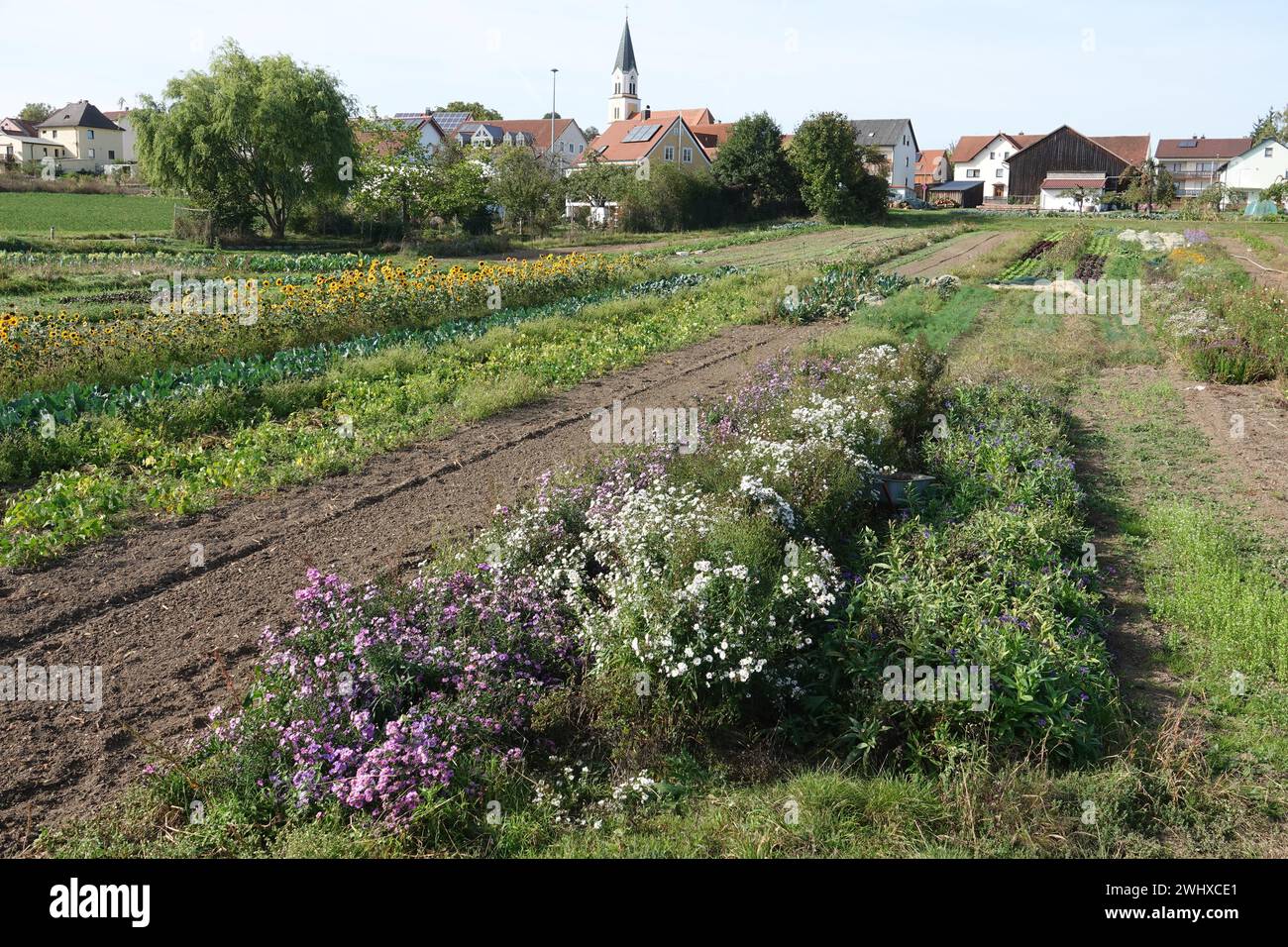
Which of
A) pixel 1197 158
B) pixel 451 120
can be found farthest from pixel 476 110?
pixel 1197 158

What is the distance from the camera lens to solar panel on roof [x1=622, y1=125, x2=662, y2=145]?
2554 inches

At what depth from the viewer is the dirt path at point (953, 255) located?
2845 cm

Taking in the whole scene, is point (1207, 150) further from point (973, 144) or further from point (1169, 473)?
→ point (1169, 473)

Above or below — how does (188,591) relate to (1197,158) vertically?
below

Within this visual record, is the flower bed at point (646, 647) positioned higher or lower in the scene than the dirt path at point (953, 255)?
lower

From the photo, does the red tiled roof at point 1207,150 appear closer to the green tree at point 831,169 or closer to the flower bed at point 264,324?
the green tree at point 831,169

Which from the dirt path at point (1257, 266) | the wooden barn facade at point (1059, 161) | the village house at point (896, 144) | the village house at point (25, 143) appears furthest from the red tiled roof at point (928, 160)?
the village house at point (25, 143)

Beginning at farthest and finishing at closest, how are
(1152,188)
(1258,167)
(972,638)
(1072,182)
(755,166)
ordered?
(1258,167)
(1072,182)
(1152,188)
(755,166)
(972,638)

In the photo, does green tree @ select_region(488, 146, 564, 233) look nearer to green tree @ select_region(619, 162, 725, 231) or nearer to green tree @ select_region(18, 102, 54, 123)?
green tree @ select_region(619, 162, 725, 231)

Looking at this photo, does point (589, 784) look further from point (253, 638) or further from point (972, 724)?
point (253, 638)

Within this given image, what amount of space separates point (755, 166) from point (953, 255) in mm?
20593

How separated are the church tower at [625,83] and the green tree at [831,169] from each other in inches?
2186

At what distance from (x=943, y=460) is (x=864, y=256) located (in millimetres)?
22949

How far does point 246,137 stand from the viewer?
35.6m
